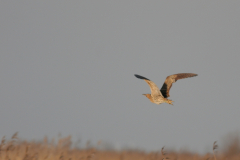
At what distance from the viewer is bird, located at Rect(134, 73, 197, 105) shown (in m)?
8.71

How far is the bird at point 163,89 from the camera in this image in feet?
28.6

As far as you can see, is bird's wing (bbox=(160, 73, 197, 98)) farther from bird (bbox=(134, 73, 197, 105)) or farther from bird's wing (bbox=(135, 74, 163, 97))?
bird's wing (bbox=(135, 74, 163, 97))

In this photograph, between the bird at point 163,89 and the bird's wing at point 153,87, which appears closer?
the bird's wing at point 153,87

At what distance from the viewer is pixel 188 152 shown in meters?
14.7

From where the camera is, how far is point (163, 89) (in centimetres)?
955

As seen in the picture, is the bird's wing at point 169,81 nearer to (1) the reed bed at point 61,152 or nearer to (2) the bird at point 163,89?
(2) the bird at point 163,89

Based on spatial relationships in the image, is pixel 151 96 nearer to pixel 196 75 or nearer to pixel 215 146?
pixel 196 75

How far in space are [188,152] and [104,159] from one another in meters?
4.95

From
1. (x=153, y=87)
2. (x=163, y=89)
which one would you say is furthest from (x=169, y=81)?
(x=153, y=87)

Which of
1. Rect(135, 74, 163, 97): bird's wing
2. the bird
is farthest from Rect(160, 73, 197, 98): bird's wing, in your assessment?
Rect(135, 74, 163, 97): bird's wing

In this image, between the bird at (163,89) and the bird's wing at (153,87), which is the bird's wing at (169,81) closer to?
the bird at (163,89)

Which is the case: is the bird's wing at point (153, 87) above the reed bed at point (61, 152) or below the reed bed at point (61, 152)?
above

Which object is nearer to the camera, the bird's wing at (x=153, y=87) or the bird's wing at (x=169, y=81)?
the bird's wing at (x=153, y=87)

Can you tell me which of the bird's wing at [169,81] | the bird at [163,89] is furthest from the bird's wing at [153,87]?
the bird's wing at [169,81]
